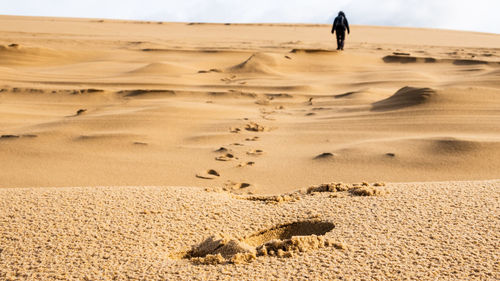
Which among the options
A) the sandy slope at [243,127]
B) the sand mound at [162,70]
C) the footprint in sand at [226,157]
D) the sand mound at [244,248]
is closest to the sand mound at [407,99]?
the sandy slope at [243,127]

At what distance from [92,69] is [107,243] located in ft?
21.5

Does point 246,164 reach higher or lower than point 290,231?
→ lower

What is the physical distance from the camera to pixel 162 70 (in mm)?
7082

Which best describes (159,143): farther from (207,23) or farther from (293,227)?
(207,23)

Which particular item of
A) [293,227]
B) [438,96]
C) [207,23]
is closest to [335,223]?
[293,227]

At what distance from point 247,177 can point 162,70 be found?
4.55 metres

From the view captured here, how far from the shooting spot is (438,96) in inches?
167

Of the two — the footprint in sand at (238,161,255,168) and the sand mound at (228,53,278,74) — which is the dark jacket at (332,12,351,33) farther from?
the footprint in sand at (238,161,255,168)

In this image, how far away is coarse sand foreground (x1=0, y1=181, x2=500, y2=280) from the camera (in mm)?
1320

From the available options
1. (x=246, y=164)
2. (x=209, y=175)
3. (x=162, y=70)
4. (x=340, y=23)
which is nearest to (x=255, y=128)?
(x=246, y=164)

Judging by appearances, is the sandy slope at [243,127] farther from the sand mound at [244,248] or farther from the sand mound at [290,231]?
the sand mound at [244,248]

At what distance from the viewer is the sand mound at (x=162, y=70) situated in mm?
7023

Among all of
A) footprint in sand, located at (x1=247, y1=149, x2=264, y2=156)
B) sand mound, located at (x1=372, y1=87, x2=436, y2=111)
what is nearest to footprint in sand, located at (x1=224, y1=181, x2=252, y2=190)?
footprint in sand, located at (x1=247, y1=149, x2=264, y2=156)

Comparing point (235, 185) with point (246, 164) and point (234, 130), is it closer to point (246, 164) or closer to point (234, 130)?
point (246, 164)
